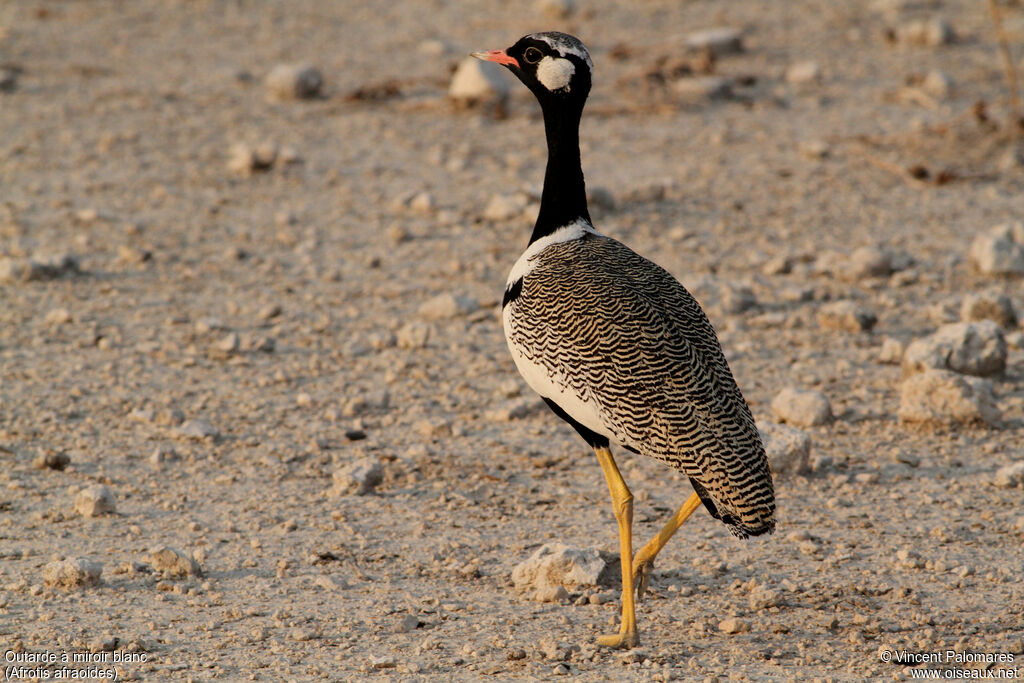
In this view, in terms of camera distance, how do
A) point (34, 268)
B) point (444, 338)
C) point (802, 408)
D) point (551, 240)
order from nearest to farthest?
point (551, 240), point (802, 408), point (444, 338), point (34, 268)

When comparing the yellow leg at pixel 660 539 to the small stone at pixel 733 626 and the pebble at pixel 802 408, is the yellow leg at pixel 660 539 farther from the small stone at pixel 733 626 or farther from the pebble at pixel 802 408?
the pebble at pixel 802 408

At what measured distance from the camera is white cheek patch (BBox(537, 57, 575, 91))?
4809 millimetres

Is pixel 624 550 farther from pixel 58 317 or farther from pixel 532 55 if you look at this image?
pixel 58 317

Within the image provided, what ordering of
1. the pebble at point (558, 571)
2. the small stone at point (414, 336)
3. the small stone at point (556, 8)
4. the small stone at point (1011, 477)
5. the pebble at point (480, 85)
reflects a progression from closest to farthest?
the pebble at point (558, 571) < the small stone at point (1011, 477) < the small stone at point (414, 336) < the pebble at point (480, 85) < the small stone at point (556, 8)

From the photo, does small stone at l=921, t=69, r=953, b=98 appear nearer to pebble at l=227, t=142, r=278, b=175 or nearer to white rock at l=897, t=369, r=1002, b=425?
white rock at l=897, t=369, r=1002, b=425

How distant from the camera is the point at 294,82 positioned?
408 inches

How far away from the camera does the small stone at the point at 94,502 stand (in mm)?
4914

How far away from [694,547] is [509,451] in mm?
1105

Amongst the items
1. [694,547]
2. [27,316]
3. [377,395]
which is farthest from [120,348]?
[694,547]

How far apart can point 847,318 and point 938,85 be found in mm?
4263

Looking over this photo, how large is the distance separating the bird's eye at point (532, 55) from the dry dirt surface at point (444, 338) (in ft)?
5.77

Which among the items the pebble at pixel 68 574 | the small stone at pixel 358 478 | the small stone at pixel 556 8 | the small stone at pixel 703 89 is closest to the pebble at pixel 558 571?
the small stone at pixel 358 478

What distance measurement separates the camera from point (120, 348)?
21.5 feet

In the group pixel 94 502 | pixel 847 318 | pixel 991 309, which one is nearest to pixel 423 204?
pixel 847 318
